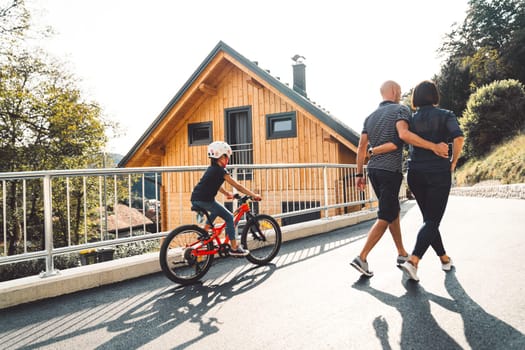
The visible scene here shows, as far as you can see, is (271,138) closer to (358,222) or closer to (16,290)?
(358,222)

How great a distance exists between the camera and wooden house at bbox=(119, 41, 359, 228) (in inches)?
530

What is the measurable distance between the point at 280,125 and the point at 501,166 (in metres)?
11.1

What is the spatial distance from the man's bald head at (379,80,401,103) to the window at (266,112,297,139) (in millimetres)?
10467

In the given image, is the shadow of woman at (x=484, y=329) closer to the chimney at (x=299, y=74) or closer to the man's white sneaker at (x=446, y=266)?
the man's white sneaker at (x=446, y=266)

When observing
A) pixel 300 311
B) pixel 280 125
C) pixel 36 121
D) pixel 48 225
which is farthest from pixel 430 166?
pixel 36 121

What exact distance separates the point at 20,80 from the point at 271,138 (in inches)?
513

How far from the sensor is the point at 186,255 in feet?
13.5

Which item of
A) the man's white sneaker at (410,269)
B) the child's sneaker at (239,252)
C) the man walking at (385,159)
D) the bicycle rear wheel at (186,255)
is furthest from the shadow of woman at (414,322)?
A: the bicycle rear wheel at (186,255)

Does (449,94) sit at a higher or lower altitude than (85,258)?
higher

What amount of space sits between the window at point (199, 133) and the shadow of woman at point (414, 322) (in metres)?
13.2

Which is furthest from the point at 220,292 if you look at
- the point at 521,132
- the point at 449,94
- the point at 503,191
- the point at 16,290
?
the point at 449,94

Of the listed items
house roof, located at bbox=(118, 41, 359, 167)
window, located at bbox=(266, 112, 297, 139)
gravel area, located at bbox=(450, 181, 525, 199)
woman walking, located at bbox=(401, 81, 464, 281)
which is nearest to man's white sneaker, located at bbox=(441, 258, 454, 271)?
woman walking, located at bbox=(401, 81, 464, 281)

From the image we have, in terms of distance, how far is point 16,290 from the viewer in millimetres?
3477

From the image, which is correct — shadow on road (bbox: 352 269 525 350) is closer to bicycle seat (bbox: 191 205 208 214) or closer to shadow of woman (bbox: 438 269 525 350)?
shadow of woman (bbox: 438 269 525 350)
